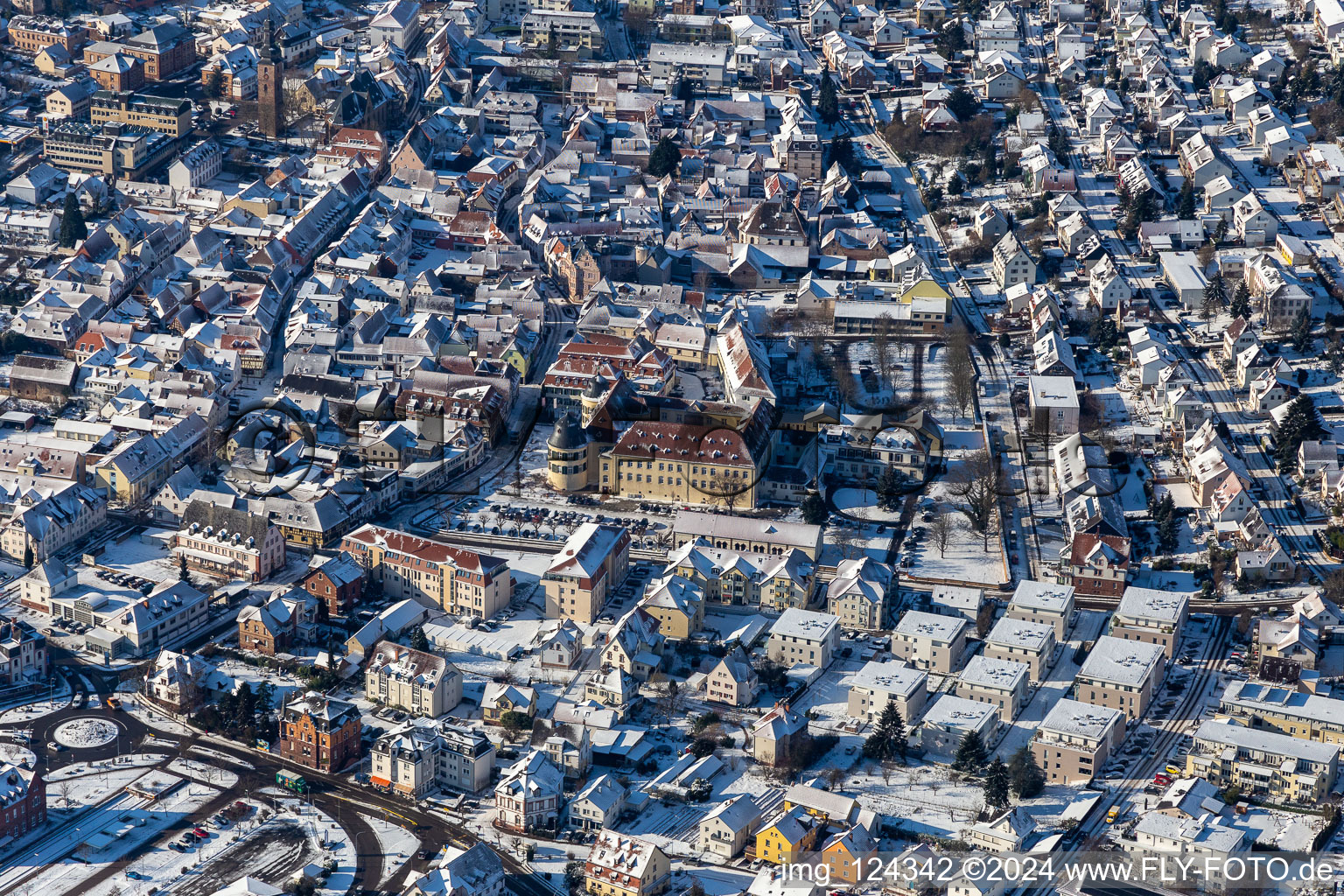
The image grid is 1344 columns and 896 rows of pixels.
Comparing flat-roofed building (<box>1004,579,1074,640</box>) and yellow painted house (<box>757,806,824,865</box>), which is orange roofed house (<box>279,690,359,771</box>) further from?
flat-roofed building (<box>1004,579,1074,640</box>)

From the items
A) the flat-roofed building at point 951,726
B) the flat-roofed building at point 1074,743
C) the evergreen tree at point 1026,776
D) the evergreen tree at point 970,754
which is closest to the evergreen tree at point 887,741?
the flat-roofed building at point 951,726

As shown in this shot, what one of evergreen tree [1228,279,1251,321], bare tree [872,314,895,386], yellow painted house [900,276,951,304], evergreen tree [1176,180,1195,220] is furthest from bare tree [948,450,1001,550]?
evergreen tree [1176,180,1195,220]

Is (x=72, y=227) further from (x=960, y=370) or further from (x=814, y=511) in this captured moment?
(x=814, y=511)

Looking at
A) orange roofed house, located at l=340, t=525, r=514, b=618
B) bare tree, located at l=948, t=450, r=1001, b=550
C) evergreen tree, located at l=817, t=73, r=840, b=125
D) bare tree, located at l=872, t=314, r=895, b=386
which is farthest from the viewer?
evergreen tree, located at l=817, t=73, r=840, b=125

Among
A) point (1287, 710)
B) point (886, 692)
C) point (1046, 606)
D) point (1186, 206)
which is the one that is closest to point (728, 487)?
point (1046, 606)

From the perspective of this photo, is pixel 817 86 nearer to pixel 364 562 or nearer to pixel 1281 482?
pixel 1281 482

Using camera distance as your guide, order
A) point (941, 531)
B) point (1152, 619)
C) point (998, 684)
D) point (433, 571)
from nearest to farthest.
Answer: point (998, 684), point (1152, 619), point (433, 571), point (941, 531)

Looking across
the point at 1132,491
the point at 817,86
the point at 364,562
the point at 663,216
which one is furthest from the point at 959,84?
the point at 364,562
